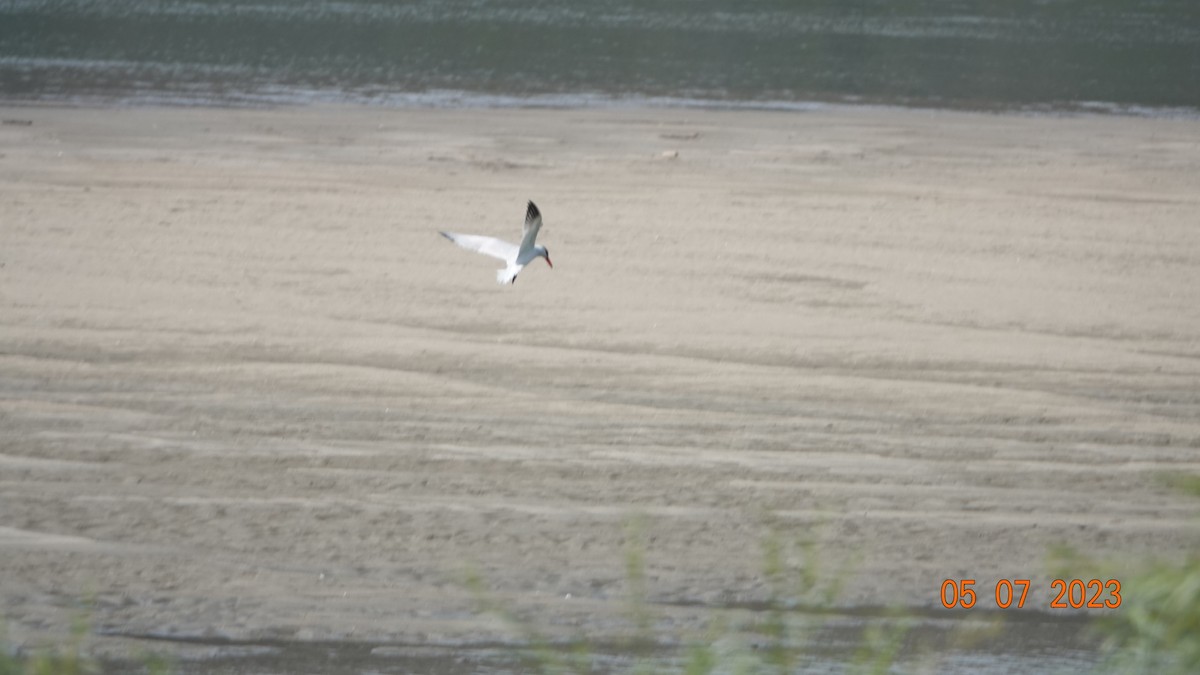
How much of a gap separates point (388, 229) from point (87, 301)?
206 cm

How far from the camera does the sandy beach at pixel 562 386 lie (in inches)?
201

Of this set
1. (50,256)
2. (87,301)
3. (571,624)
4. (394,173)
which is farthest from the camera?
(394,173)

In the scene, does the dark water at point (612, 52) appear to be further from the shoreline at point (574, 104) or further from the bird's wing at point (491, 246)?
the bird's wing at point (491, 246)

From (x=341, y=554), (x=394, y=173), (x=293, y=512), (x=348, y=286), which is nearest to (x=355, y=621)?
(x=341, y=554)

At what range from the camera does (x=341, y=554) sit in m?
5.19

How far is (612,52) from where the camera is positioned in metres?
20.7

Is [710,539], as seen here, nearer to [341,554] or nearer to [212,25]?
[341,554]

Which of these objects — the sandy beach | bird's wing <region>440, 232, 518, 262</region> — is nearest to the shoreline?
the sandy beach
